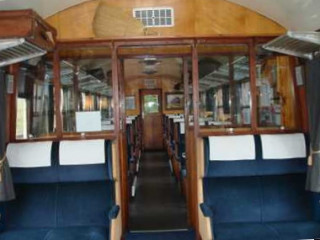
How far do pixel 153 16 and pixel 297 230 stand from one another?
2.51 m

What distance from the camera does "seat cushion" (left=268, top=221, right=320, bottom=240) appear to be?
3.01 metres

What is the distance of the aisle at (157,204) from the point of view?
4453 millimetres

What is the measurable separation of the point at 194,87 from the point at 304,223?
5.36 ft

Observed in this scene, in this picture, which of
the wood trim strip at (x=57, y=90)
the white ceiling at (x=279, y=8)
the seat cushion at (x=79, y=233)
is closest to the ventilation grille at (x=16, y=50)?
the white ceiling at (x=279, y=8)

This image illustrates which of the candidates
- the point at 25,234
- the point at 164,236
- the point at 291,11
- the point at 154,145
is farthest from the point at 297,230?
the point at 154,145

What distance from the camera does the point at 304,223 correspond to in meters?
3.26

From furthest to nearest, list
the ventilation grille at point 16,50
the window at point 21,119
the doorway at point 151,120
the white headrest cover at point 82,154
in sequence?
the doorway at point 151,120 → the window at point 21,119 → the white headrest cover at point 82,154 → the ventilation grille at point 16,50

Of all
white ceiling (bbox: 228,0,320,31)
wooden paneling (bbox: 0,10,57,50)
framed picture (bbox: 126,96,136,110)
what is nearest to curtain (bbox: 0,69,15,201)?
wooden paneling (bbox: 0,10,57,50)

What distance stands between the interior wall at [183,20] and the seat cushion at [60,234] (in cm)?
194

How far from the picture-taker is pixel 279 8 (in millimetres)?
3742

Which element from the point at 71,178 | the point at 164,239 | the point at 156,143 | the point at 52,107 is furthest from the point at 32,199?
the point at 156,143

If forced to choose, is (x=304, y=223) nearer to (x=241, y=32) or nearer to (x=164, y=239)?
(x=164, y=239)

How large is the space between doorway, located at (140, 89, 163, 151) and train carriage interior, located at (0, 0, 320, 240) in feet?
25.6

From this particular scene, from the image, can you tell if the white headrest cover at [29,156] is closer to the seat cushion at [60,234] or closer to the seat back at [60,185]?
the seat back at [60,185]
